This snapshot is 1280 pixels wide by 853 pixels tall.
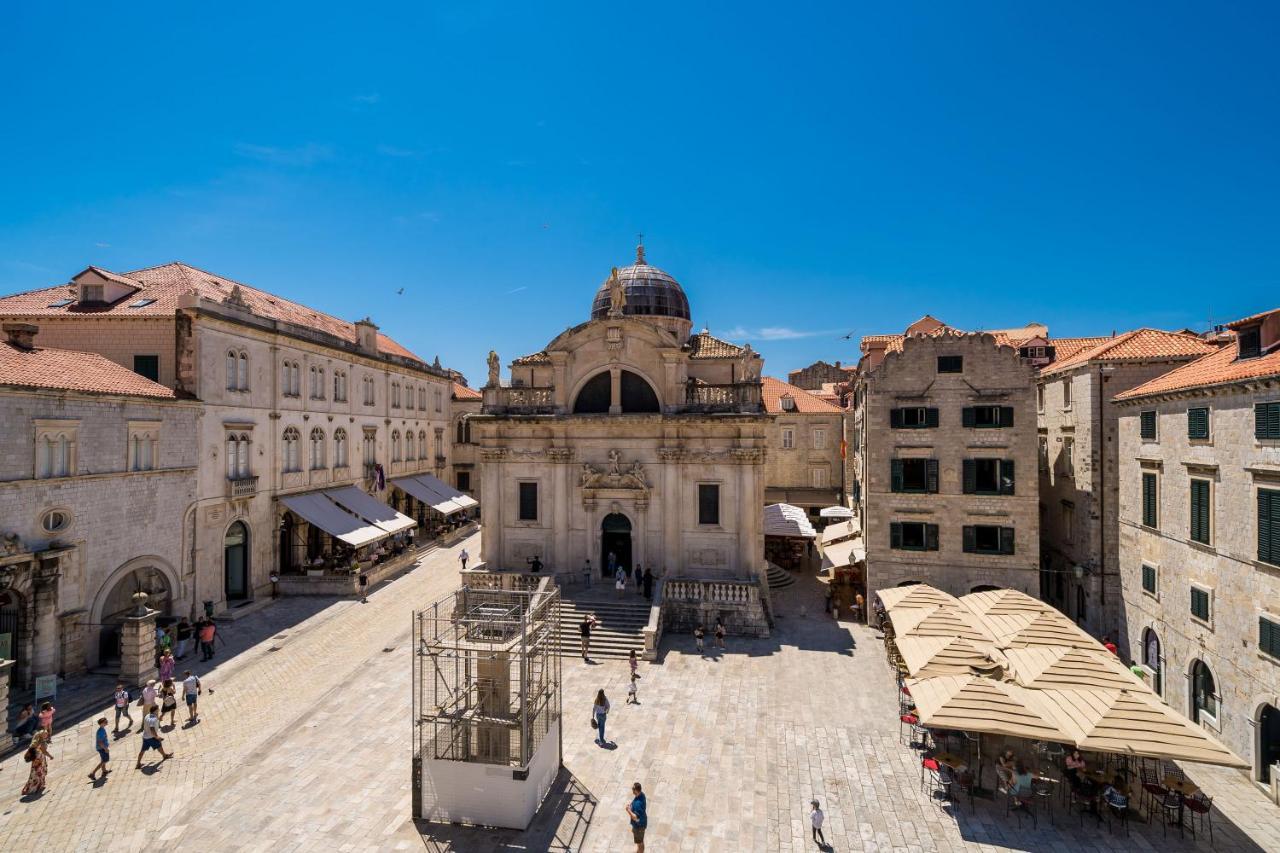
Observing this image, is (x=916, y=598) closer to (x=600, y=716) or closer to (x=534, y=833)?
(x=600, y=716)

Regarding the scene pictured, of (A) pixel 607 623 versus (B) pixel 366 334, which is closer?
(A) pixel 607 623

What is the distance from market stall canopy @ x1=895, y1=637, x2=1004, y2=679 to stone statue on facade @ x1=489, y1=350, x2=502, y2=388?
19.4m

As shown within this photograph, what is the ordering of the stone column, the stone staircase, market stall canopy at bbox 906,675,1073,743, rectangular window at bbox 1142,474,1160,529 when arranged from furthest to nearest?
the stone staircase, rectangular window at bbox 1142,474,1160,529, the stone column, market stall canopy at bbox 906,675,1073,743

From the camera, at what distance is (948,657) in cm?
1683

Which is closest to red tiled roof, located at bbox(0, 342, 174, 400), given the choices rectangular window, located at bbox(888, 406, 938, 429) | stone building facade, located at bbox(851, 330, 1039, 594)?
stone building facade, located at bbox(851, 330, 1039, 594)

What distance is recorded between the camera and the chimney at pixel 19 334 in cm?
2152

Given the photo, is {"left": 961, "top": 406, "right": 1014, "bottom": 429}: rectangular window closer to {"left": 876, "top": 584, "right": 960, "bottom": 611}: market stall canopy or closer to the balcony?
{"left": 876, "top": 584, "right": 960, "bottom": 611}: market stall canopy

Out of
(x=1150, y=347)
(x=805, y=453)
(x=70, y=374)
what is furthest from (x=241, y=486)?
(x=1150, y=347)

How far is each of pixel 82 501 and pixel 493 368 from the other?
14.9 metres

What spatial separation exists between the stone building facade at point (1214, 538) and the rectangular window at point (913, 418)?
246 inches

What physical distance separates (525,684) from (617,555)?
15.3m

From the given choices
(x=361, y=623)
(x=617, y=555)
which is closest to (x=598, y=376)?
(x=617, y=555)

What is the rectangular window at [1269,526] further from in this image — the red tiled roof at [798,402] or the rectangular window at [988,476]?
the red tiled roof at [798,402]

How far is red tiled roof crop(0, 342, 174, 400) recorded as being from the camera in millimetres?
19547
